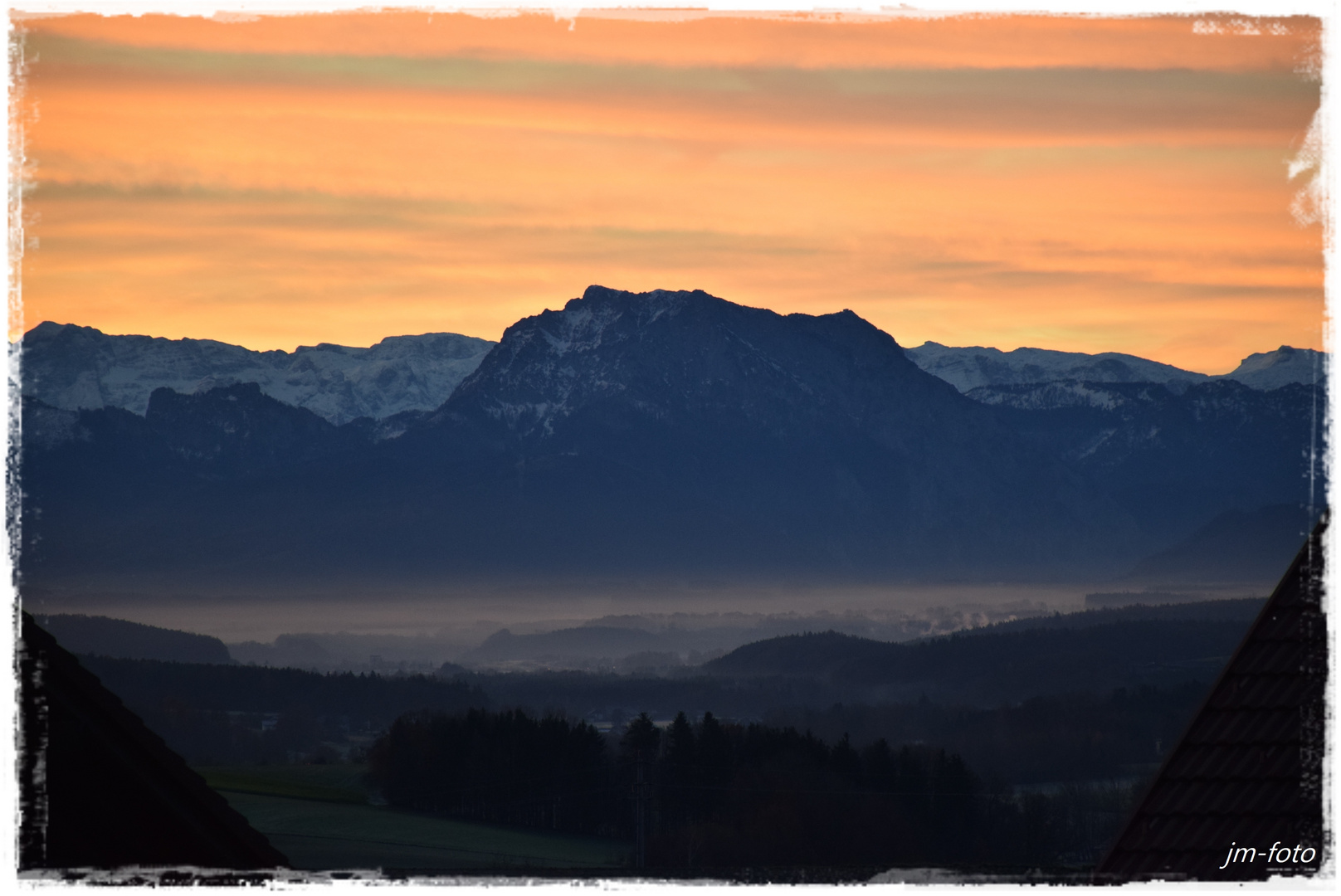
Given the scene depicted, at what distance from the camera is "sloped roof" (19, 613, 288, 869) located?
523 inches

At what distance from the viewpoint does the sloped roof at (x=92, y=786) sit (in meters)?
13.3

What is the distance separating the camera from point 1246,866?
1380cm

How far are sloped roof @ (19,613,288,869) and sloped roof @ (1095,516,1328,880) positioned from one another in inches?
351

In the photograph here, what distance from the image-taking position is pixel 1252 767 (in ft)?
46.5

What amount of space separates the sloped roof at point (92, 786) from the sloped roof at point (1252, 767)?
892 centimetres

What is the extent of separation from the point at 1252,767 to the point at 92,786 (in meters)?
11.0
